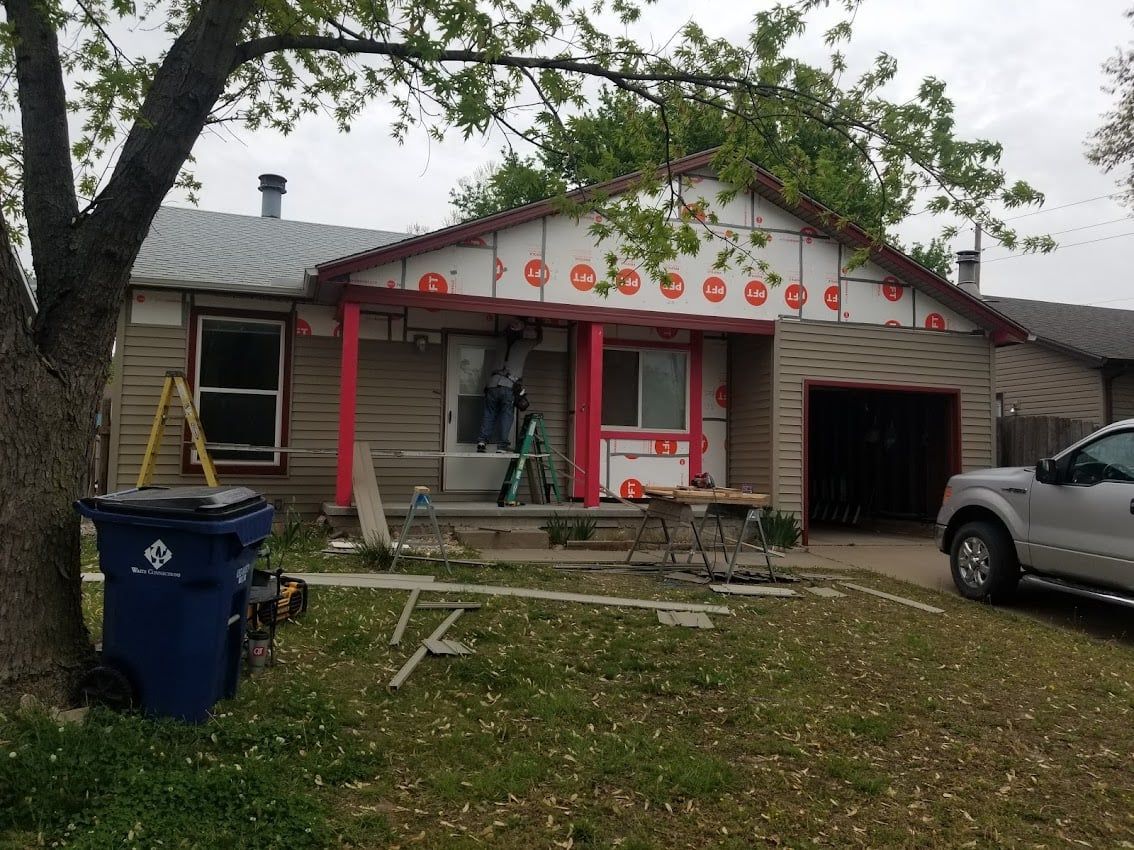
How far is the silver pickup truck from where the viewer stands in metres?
6.56

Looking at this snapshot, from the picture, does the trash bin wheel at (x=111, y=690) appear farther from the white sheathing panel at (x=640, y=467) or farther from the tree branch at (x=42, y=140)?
the white sheathing panel at (x=640, y=467)

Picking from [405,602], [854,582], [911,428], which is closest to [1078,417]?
[911,428]

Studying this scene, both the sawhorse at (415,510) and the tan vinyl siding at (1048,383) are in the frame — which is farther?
the tan vinyl siding at (1048,383)

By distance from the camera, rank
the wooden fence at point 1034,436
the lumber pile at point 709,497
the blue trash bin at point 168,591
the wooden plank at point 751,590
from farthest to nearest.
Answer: the wooden fence at point 1034,436
the lumber pile at point 709,497
the wooden plank at point 751,590
the blue trash bin at point 168,591

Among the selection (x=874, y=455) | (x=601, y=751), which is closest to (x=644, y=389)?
(x=874, y=455)

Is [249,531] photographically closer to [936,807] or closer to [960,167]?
[936,807]

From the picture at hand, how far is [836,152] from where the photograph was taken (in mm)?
16547

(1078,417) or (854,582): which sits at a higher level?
(1078,417)

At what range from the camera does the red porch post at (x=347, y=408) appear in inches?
372

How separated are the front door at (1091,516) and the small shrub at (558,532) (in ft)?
15.7

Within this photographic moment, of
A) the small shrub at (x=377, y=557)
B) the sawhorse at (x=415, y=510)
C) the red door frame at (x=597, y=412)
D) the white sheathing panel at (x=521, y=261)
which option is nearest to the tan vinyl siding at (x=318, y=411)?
the white sheathing panel at (x=521, y=261)

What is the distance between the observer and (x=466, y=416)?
37.3 feet

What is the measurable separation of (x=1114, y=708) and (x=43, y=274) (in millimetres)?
6080

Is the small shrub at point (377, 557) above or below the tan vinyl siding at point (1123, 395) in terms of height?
below
